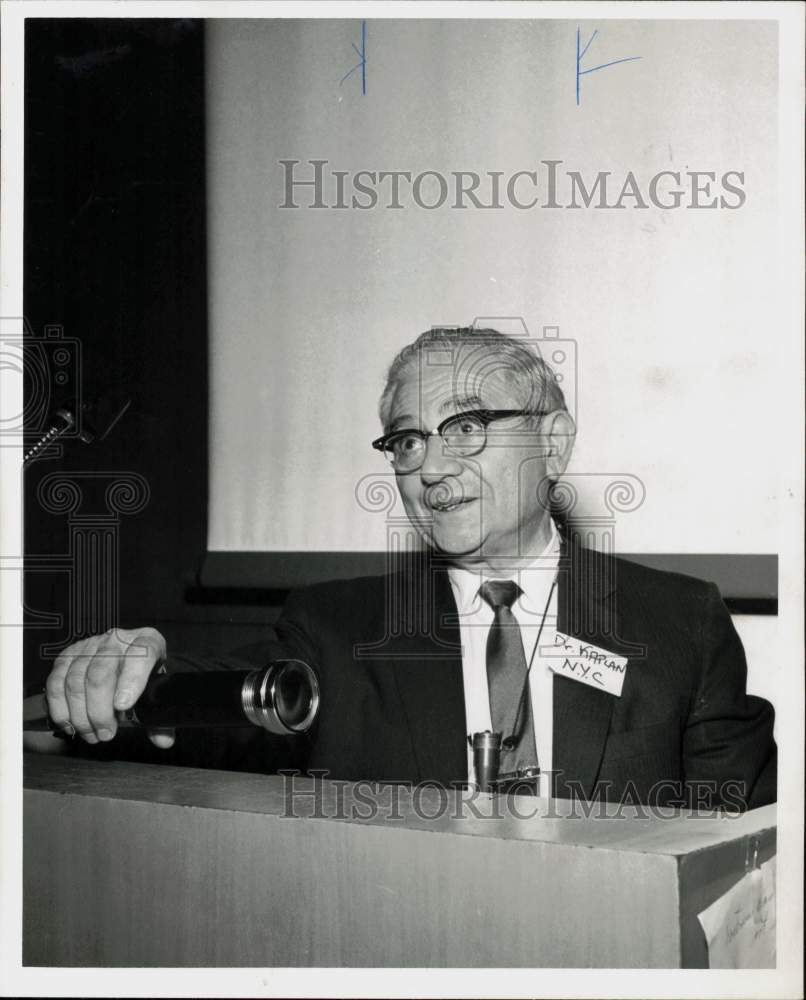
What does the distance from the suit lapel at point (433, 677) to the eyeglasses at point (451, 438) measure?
0.42 ft

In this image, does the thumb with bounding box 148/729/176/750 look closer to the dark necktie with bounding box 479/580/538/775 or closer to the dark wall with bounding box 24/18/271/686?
the dark wall with bounding box 24/18/271/686

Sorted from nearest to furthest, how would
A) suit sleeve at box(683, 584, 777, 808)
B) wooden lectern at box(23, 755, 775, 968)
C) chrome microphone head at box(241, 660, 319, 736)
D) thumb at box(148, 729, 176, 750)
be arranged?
wooden lectern at box(23, 755, 775, 968)
chrome microphone head at box(241, 660, 319, 736)
suit sleeve at box(683, 584, 777, 808)
thumb at box(148, 729, 176, 750)

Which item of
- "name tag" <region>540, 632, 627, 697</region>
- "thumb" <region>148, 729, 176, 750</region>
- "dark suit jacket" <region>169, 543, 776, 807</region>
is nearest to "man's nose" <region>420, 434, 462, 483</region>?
"dark suit jacket" <region>169, 543, 776, 807</region>

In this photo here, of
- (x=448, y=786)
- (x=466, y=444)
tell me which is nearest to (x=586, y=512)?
(x=466, y=444)

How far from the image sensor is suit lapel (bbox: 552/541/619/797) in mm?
1252

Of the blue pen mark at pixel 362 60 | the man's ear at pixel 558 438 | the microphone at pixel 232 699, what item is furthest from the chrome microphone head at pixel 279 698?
the blue pen mark at pixel 362 60

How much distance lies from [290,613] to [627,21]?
814 millimetres

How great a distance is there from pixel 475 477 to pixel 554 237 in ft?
0.98

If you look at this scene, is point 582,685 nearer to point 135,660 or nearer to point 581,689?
point 581,689

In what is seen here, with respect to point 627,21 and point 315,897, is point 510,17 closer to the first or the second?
point 627,21

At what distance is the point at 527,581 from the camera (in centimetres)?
131

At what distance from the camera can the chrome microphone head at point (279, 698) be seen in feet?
3.50

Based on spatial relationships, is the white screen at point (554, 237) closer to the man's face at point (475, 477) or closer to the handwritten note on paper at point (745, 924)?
the man's face at point (475, 477)

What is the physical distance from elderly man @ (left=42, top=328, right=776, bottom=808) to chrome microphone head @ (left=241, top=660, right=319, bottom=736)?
0.19m
